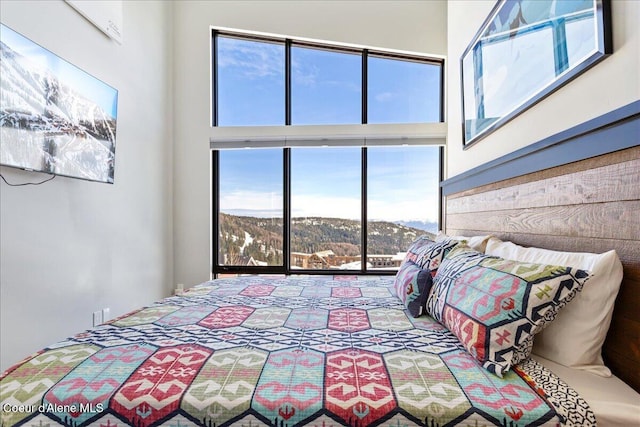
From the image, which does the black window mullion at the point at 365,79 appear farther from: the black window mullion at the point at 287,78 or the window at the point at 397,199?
the black window mullion at the point at 287,78

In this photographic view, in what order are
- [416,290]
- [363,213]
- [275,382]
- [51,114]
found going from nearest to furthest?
[275,382], [416,290], [51,114], [363,213]

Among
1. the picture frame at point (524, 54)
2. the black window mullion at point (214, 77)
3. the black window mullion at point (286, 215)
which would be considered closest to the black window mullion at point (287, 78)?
the black window mullion at point (286, 215)

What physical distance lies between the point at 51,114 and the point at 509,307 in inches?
94.6

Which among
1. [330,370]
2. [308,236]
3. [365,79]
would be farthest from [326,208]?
[330,370]

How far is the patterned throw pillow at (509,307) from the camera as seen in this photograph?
0.83 m

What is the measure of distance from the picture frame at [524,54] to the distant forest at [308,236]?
134 cm

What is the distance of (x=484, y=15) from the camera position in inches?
77.2

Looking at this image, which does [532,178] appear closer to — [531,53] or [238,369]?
[531,53]

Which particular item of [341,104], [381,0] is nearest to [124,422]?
[341,104]

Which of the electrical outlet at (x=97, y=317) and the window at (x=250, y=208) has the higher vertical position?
the window at (x=250, y=208)

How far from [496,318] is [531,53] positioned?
124 centimetres

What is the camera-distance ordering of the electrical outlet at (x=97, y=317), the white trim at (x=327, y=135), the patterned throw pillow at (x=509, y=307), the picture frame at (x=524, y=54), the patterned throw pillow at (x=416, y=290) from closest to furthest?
the patterned throw pillow at (x=509, y=307), the picture frame at (x=524, y=54), the patterned throw pillow at (x=416, y=290), the electrical outlet at (x=97, y=317), the white trim at (x=327, y=135)

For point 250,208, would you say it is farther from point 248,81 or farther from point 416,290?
point 416,290

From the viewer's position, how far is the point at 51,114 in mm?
1760
